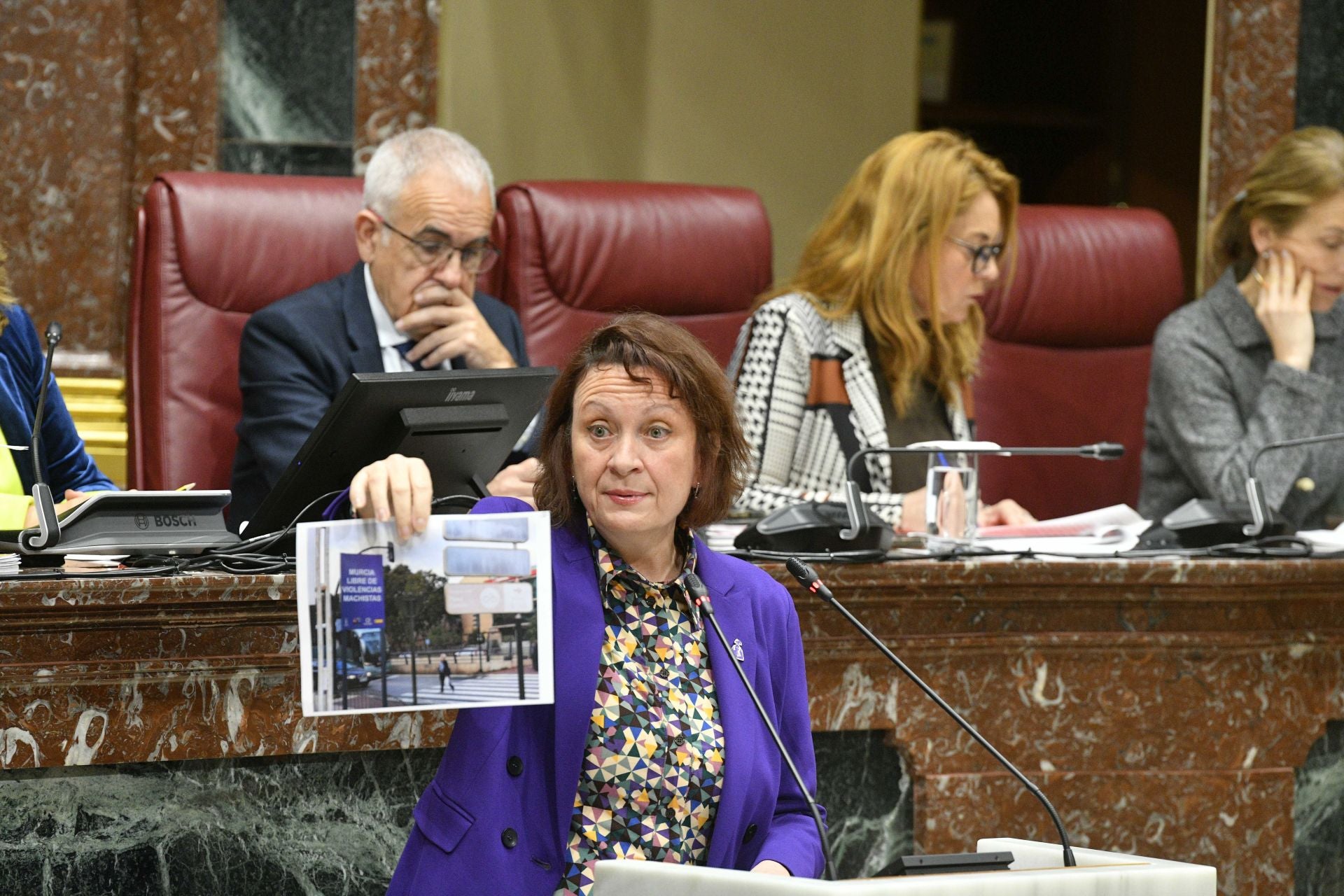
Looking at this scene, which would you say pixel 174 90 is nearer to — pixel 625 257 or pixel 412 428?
pixel 625 257

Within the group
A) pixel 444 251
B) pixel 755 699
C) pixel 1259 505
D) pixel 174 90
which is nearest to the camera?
pixel 755 699

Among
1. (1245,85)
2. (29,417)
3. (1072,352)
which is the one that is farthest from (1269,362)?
(29,417)

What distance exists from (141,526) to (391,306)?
863 mm

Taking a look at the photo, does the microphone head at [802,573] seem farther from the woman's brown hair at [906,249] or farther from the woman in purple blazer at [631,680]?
the woman's brown hair at [906,249]

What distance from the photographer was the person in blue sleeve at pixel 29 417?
2.15 meters

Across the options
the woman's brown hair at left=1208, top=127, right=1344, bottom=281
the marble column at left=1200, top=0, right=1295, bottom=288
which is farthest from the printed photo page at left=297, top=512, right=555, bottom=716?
the marble column at left=1200, top=0, right=1295, bottom=288

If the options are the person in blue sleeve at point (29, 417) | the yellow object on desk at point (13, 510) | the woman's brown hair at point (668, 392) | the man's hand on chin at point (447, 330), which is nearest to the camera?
the woman's brown hair at point (668, 392)

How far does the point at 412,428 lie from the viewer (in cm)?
176

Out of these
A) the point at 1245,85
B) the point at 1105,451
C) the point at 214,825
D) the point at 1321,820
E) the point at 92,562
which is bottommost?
the point at 1321,820

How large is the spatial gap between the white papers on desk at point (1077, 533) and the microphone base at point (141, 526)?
1.04 m

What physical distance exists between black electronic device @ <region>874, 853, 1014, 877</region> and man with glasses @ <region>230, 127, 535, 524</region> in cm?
142

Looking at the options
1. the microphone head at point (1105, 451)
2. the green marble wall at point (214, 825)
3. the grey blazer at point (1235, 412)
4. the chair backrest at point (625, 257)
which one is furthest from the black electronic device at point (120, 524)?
the grey blazer at point (1235, 412)

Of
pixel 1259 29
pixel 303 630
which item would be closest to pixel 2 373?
pixel 303 630

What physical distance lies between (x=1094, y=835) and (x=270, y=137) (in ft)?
6.92
